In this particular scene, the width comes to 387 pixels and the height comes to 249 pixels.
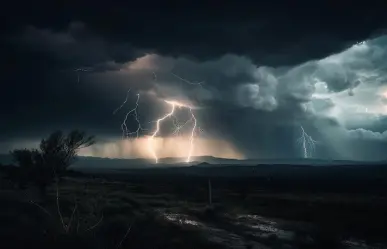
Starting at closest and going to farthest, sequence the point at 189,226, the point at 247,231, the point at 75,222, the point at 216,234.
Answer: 1. the point at 75,222
2. the point at 216,234
3. the point at 247,231
4. the point at 189,226

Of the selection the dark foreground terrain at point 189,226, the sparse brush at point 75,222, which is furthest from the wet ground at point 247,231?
the sparse brush at point 75,222

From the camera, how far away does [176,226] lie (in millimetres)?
32062

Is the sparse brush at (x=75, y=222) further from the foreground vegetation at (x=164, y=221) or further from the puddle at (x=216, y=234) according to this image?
the puddle at (x=216, y=234)

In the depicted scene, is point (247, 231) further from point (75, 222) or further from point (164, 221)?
point (75, 222)

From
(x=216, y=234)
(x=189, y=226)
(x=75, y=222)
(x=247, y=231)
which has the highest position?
(x=75, y=222)

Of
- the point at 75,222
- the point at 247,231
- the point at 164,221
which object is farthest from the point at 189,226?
the point at 75,222

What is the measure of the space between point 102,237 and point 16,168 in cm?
3364

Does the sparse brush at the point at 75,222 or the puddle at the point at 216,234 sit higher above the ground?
the sparse brush at the point at 75,222

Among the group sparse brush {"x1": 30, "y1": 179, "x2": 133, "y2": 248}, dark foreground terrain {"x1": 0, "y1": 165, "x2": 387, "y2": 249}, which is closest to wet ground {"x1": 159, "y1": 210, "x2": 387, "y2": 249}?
dark foreground terrain {"x1": 0, "y1": 165, "x2": 387, "y2": 249}

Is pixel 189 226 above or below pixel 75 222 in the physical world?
below

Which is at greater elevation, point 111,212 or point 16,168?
point 16,168

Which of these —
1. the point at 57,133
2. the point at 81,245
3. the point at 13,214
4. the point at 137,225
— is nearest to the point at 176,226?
the point at 137,225

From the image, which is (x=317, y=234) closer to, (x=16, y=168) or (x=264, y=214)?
(x=264, y=214)

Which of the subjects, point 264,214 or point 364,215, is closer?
point 364,215
